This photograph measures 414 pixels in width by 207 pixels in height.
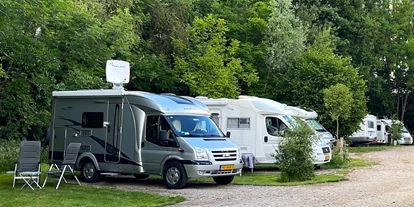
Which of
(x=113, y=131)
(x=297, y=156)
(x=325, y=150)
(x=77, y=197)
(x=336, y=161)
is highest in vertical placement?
(x=113, y=131)

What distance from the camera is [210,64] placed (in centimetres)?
2405

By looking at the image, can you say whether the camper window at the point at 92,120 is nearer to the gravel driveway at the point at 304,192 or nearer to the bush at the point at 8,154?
the gravel driveway at the point at 304,192

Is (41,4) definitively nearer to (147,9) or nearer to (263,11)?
(147,9)

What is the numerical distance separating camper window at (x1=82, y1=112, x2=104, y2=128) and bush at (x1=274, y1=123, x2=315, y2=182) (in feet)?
16.5

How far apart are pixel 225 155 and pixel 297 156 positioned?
2304 millimetres

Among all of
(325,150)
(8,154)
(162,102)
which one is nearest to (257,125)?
(325,150)

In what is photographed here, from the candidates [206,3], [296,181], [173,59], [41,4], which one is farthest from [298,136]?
[206,3]

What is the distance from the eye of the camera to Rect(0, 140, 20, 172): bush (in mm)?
16734

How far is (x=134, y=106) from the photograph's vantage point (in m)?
13.6

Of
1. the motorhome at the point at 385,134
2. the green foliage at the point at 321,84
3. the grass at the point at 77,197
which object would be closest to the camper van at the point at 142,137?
the grass at the point at 77,197

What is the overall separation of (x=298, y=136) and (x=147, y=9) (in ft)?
47.0

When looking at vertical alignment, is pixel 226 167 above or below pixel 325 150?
below

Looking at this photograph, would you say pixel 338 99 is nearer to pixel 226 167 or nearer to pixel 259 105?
pixel 259 105

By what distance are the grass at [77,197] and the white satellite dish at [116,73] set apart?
3.45 metres
